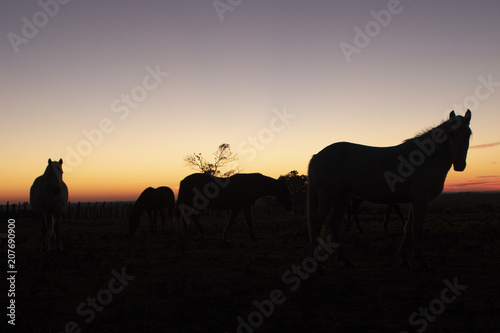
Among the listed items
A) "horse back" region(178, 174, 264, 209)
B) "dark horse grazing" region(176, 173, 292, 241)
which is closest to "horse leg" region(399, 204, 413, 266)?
"dark horse grazing" region(176, 173, 292, 241)

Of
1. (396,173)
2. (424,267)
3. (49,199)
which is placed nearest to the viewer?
(424,267)

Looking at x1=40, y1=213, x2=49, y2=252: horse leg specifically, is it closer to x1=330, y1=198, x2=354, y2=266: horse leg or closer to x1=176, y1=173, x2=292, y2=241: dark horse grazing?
x1=176, y1=173, x2=292, y2=241: dark horse grazing

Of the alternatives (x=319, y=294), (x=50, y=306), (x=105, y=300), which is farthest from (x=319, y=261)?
(x=50, y=306)

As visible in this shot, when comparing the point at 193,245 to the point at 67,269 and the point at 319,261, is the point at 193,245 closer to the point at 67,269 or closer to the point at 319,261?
the point at 67,269

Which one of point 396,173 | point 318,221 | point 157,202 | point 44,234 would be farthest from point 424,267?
point 157,202

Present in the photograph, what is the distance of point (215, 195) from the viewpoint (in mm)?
13391

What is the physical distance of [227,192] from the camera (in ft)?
43.5

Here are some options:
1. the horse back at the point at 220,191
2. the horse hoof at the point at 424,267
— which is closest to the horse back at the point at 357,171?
the horse hoof at the point at 424,267

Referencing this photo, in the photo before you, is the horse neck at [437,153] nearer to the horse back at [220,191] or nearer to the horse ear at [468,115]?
the horse ear at [468,115]

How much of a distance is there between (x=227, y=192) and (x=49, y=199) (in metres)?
5.62

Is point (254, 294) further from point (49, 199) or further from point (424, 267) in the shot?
point (49, 199)

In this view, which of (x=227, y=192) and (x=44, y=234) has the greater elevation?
(x=227, y=192)

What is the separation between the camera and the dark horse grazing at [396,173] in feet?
22.9

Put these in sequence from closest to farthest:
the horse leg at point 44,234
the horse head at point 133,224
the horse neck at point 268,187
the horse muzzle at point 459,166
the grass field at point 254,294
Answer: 1. the grass field at point 254,294
2. the horse muzzle at point 459,166
3. the horse leg at point 44,234
4. the horse neck at point 268,187
5. the horse head at point 133,224
